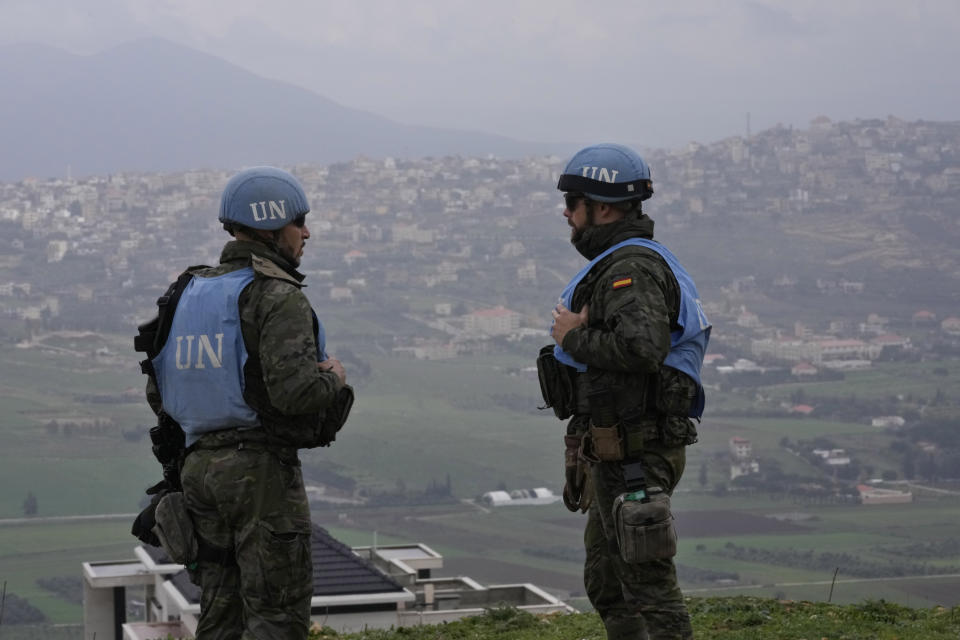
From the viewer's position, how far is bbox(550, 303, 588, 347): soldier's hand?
5.25 m

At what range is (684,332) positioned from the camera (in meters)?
5.26

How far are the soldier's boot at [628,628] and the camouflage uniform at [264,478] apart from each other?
1259 millimetres

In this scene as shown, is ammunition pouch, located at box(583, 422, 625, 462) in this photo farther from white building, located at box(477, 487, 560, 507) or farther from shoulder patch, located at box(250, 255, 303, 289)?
white building, located at box(477, 487, 560, 507)

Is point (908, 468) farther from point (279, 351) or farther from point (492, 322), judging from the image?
point (279, 351)

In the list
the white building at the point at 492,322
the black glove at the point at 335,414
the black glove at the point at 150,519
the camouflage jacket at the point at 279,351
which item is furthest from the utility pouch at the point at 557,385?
the white building at the point at 492,322

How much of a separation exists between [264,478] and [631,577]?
1.43 m

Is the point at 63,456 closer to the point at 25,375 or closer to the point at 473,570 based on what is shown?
the point at 25,375

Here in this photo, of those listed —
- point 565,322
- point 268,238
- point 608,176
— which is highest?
point 608,176

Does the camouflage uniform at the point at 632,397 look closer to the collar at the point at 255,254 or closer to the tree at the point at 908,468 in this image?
the collar at the point at 255,254

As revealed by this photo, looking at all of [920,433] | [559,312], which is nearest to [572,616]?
[559,312]

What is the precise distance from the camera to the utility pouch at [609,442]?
16.9 feet

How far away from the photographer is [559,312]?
5.33m

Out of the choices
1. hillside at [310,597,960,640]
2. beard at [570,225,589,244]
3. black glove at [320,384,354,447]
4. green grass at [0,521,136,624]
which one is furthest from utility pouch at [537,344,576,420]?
green grass at [0,521,136,624]

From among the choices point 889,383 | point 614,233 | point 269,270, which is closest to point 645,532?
point 614,233
